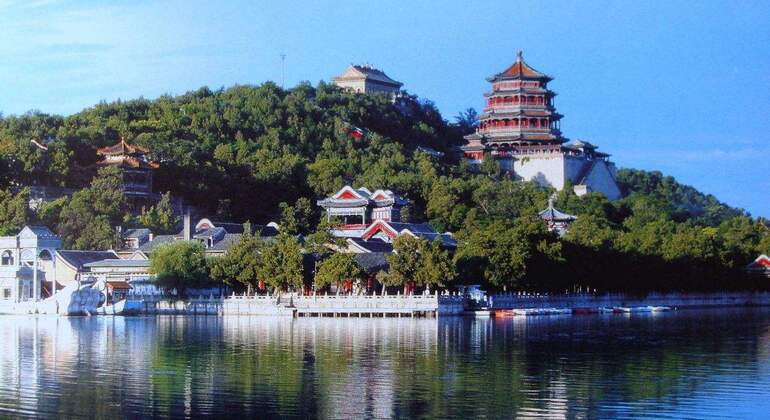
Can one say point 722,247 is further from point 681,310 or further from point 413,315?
point 413,315

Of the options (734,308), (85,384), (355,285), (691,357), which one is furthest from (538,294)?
(85,384)

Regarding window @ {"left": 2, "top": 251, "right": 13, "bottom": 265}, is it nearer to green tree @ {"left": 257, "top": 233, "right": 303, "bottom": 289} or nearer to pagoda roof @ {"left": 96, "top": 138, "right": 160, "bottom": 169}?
green tree @ {"left": 257, "top": 233, "right": 303, "bottom": 289}

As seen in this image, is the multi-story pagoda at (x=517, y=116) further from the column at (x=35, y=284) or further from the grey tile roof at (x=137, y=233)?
the column at (x=35, y=284)

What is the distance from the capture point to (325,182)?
264 ft

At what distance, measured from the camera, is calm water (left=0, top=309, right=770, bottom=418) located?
83.5ft

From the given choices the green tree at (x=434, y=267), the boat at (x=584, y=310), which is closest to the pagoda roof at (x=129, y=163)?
the green tree at (x=434, y=267)

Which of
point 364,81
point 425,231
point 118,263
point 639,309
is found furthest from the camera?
point 364,81

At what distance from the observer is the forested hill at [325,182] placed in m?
68.0

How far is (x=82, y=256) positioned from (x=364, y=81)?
147ft

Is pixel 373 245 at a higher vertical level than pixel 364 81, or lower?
lower

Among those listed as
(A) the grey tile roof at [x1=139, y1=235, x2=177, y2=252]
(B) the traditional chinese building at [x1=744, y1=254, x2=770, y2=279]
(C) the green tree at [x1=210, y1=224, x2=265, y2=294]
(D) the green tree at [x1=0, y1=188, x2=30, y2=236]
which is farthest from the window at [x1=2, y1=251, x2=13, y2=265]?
(B) the traditional chinese building at [x1=744, y1=254, x2=770, y2=279]

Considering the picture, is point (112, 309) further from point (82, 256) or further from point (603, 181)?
point (603, 181)

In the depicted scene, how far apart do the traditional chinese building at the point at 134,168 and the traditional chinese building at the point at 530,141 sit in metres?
23.0

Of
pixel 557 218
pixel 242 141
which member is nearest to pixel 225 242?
pixel 557 218
